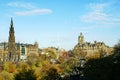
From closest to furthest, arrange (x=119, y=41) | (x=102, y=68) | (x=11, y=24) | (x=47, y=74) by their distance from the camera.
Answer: (x=102, y=68) < (x=119, y=41) < (x=47, y=74) < (x=11, y=24)

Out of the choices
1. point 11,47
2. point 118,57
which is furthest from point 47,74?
point 11,47

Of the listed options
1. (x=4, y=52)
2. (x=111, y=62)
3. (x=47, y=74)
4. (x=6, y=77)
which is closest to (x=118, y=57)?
(x=111, y=62)

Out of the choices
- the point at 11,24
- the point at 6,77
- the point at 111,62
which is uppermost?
the point at 11,24

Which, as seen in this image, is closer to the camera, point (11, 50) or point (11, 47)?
point (11, 47)

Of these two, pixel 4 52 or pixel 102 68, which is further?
pixel 4 52

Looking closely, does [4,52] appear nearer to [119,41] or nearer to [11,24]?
[11,24]

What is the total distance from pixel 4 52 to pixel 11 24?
789 inches

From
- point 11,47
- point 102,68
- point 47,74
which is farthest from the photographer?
point 11,47

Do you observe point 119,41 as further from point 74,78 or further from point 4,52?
point 4,52

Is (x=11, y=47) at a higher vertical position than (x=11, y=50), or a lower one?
higher

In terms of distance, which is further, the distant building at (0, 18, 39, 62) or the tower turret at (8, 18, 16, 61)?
the distant building at (0, 18, 39, 62)

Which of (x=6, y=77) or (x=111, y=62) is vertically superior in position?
(x=111, y=62)

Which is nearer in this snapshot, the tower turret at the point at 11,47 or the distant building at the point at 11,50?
the tower turret at the point at 11,47

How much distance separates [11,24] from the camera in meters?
166
